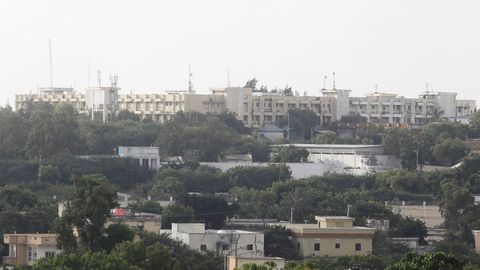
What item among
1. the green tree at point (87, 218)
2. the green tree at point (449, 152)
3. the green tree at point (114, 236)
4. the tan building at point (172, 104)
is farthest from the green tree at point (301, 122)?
the green tree at point (87, 218)

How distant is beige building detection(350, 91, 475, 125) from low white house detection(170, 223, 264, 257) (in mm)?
56229

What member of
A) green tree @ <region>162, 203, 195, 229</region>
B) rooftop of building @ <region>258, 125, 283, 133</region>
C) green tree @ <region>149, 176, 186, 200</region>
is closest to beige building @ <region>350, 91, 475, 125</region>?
rooftop of building @ <region>258, 125, 283, 133</region>

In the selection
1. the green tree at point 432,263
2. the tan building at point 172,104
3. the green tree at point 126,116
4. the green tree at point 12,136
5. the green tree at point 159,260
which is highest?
the tan building at point 172,104

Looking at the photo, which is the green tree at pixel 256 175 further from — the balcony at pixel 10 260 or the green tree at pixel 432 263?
the green tree at pixel 432 263

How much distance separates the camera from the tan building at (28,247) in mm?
49281

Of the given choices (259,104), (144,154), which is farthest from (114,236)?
(259,104)

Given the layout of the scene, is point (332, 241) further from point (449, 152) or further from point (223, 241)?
point (449, 152)

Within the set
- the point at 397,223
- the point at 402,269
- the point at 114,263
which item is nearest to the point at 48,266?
the point at 114,263

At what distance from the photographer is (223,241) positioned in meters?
51.6

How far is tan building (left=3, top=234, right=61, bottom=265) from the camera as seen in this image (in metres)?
49.3

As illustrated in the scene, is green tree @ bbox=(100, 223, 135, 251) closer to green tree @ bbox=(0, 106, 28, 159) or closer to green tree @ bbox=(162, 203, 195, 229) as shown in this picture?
green tree @ bbox=(162, 203, 195, 229)

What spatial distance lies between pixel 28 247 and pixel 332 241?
8164 millimetres

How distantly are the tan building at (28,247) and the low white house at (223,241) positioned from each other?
12.5 feet

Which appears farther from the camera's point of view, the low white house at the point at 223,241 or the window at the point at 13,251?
the low white house at the point at 223,241
